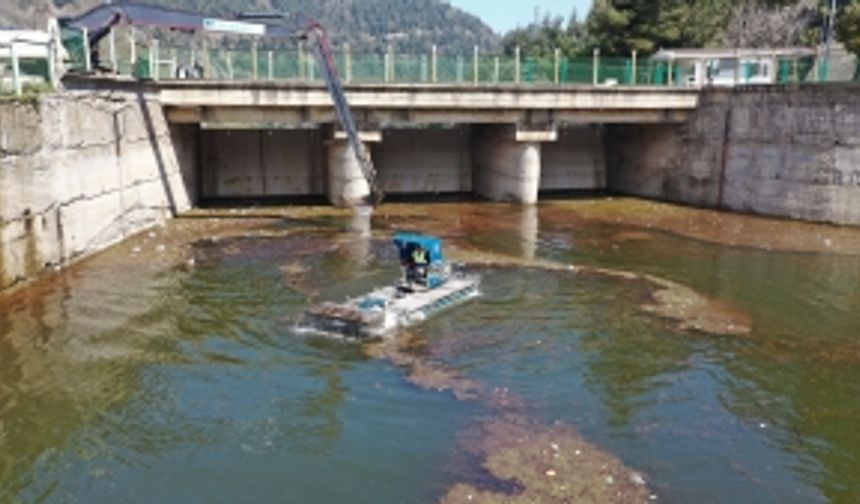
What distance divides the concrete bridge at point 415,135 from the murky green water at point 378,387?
420 inches

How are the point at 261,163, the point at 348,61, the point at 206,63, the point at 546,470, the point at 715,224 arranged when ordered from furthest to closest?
1. the point at 261,163
2. the point at 348,61
3. the point at 715,224
4. the point at 206,63
5. the point at 546,470

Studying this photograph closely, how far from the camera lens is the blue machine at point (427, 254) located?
58.5 ft

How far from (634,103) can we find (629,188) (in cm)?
633

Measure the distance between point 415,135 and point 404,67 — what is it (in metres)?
7.56

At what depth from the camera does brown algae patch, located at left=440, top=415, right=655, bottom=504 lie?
9711mm

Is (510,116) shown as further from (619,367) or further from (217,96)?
(619,367)

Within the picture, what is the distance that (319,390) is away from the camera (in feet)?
43.0

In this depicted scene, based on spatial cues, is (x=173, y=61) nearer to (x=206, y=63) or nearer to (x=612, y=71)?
(x=206, y=63)

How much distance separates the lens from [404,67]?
31.9 meters

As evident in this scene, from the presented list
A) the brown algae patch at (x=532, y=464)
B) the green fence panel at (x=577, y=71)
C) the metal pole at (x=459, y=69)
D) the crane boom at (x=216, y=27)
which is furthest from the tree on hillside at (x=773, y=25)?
the brown algae patch at (x=532, y=464)

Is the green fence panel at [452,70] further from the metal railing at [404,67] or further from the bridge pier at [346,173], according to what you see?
the bridge pier at [346,173]

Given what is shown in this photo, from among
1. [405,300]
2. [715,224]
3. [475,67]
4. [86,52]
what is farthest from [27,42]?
[715,224]

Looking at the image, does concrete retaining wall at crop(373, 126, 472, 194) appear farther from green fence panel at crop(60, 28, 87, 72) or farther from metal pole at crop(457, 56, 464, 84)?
green fence panel at crop(60, 28, 87, 72)

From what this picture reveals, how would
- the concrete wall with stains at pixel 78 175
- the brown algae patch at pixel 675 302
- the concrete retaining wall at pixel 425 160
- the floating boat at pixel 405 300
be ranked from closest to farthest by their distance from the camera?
the floating boat at pixel 405 300, the brown algae patch at pixel 675 302, the concrete wall with stains at pixel 78 175, the concrete retaining wall at pixel 425 160
